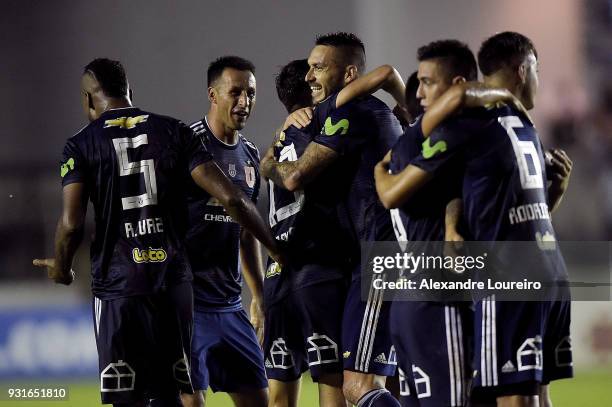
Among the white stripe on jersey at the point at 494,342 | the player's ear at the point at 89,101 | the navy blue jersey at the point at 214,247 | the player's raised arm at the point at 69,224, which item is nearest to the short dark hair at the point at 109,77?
the player's ear at the point at 89,101

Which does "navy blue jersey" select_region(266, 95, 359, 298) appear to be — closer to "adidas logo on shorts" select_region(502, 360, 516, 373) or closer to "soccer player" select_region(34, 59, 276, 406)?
"soccer player" select_region(34, 59, 276, 406)

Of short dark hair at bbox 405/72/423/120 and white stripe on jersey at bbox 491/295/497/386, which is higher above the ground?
short dark hair at bbox 405/72/423/120

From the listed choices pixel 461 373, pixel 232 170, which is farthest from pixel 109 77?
pixel 461 373

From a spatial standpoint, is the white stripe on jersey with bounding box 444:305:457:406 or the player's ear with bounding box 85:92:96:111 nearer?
the white stripe on jersey with bounding box 444:305:457:406

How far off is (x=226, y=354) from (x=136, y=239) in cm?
103

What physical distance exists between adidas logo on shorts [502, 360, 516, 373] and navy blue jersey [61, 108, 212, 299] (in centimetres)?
167

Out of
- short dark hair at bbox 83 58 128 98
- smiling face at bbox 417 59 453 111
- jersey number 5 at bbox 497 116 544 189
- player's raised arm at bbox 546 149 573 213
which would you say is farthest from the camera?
short dark hair at bbox 83 58 128 98

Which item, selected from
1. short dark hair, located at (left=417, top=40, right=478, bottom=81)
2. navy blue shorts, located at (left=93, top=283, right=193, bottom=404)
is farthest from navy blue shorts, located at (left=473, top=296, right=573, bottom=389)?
navy blue shorts, located at (left=93, top=283, right=193, bottom=404)

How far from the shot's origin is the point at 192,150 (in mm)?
4719

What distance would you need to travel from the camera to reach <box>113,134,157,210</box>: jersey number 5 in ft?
15.2

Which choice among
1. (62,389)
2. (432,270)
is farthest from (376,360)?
(62,389)

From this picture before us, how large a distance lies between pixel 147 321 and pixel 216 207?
0.99m

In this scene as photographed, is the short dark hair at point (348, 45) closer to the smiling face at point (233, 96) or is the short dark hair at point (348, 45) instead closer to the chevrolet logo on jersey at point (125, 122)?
the smiling face at point (233, 96)

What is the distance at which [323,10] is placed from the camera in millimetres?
12953
